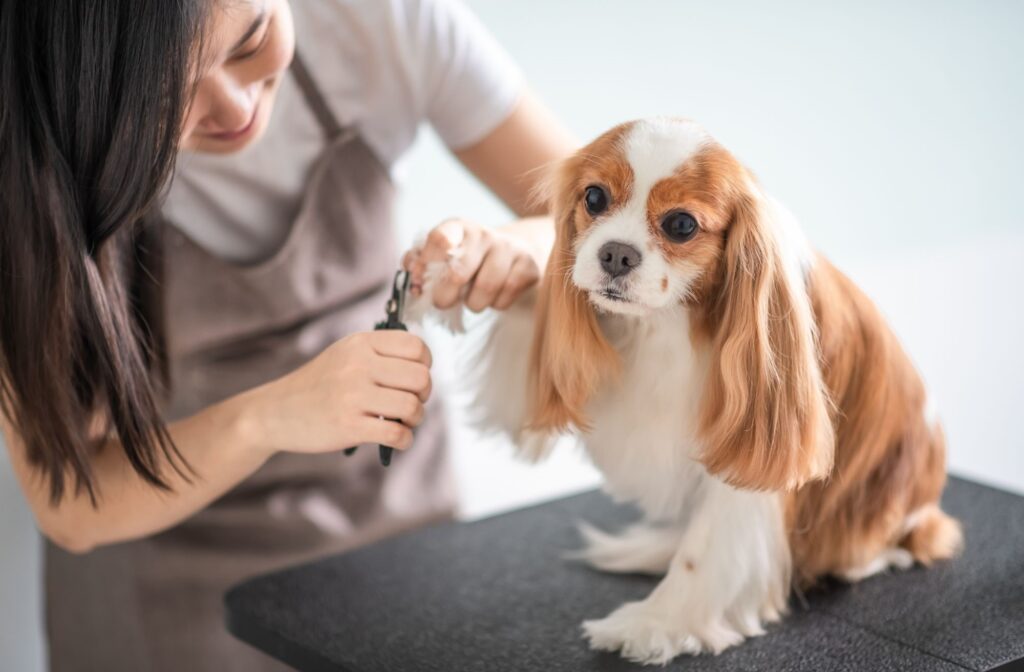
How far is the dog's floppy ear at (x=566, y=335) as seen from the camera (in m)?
0.89

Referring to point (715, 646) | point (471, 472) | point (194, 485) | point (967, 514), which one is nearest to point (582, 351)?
point (715, 646)

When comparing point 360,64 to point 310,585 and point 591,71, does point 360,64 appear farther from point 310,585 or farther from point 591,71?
point 591,71

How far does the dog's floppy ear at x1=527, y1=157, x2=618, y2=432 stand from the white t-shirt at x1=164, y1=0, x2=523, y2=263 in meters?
0.41

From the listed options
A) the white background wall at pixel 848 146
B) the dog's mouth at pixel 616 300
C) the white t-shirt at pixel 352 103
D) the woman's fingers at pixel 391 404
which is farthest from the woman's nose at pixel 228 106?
the white background wall at pixel 848 146

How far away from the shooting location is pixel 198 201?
1.35 meters

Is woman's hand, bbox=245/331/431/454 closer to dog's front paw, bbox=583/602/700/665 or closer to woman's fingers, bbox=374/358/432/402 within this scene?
woman's fingers, bbox=374/358/432/402

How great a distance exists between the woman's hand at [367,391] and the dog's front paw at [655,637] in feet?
0.77

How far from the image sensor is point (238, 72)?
1.04 metres

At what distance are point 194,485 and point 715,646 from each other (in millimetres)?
513

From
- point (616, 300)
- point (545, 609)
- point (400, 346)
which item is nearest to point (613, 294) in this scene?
point (616, 300)

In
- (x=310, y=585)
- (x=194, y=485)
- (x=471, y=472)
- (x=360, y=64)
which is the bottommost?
(x=471, y=472)

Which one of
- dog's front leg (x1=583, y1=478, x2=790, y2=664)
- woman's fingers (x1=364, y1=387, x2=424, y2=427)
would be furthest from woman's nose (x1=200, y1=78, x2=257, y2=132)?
dog's front leg (x1=583, y1=478, x2=790, y2=664)

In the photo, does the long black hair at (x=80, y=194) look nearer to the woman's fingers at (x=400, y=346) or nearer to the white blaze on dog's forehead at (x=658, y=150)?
the woman's fingers at (x=400, y=346)

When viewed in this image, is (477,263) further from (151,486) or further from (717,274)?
(151,486)
